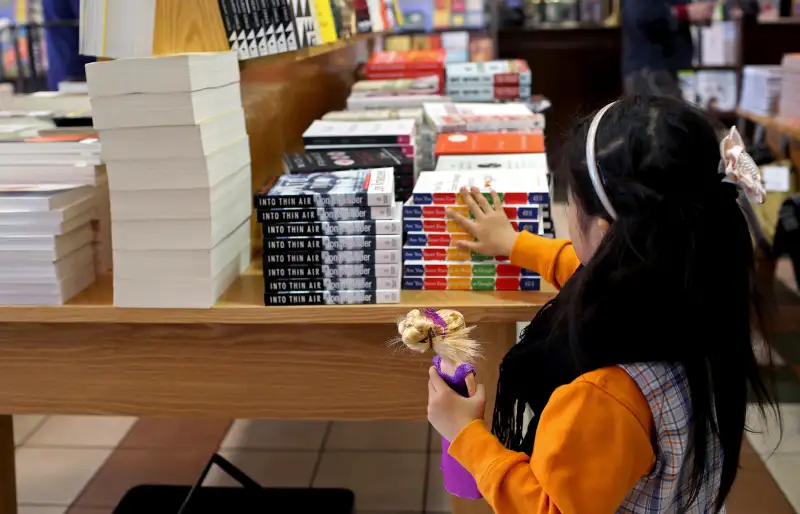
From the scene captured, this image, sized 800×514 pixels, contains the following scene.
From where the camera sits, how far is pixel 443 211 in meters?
1.54

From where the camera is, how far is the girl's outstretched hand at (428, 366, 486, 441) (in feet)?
4.01

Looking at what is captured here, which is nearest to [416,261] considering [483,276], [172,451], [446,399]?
[483,276]

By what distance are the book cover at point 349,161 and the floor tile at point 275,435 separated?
1.20m

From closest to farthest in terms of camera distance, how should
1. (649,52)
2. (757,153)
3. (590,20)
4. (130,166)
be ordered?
(130,166) < (757,153) < (649,52) < (590,20)

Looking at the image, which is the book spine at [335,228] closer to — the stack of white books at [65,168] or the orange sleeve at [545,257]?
the orange sleeve at [545,257]

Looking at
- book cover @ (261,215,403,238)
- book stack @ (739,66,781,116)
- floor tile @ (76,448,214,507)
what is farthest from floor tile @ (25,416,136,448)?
book stack @ (739,66,781,116)

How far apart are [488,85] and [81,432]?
185 cm

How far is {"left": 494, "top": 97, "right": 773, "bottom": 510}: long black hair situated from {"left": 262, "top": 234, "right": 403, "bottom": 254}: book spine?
1.28 ft

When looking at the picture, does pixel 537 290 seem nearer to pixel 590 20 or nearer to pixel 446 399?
pixel 446 399

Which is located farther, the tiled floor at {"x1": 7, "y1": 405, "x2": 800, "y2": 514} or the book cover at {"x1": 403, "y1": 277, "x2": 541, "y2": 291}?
the tiled floor at {"x1": 7, "y1": 405, "x2": 800, "y2": 514}

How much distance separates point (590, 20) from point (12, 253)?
20.0 ft

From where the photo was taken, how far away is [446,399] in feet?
4.04

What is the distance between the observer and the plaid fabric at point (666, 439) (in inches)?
43.5

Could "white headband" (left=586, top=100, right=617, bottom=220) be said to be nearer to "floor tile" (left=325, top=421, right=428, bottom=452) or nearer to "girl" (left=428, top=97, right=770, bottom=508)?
"girl" (left=428, top=97, right=770, bottom=508)
